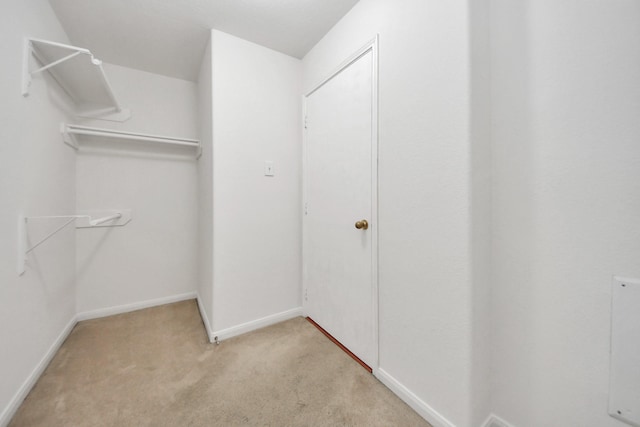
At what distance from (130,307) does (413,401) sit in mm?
2577

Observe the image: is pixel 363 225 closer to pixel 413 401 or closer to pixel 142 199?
pixel 413 401

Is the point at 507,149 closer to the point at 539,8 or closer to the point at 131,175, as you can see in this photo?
the point at 539,8

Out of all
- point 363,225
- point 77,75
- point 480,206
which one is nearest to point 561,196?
point 480,206

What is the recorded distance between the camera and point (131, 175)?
2.30 m

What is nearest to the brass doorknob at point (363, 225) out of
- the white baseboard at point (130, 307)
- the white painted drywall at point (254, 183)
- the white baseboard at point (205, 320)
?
the white painted drywall at point (254, 183)

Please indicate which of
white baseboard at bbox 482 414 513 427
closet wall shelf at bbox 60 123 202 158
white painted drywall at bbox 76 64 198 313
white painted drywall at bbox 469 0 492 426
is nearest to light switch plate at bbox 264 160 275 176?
closet wall shelf at bbox 60 123 202 158

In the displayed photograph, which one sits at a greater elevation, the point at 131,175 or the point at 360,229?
the point at 131,175

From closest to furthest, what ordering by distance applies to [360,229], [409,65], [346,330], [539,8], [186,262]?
1. [539,8]
2. [409,65]
3. [360,229]
4. [346,330]
5. [186,262]

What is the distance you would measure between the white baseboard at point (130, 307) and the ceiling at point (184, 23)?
231 centimetres

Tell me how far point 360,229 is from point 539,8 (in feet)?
4.11

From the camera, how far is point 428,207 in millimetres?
1110

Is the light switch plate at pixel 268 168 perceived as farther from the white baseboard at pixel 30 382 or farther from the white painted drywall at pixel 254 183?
the white baseboard at pixel 30 382

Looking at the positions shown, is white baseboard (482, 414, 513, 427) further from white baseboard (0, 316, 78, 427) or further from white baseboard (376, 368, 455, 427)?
white baseboard (0, 316, 78, 427)

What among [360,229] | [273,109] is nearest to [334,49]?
[273,109]
